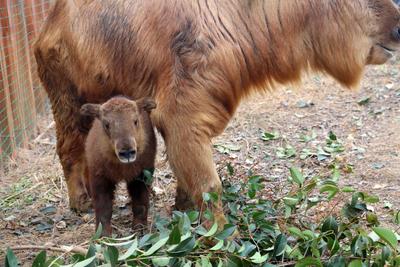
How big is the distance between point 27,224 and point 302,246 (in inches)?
86.3

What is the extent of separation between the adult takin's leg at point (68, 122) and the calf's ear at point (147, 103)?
2.45 ft

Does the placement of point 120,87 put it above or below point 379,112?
above

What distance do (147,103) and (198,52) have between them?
17.2 inches

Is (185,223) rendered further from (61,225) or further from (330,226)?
(61,225)

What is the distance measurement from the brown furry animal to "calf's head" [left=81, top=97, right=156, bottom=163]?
5.0 inches

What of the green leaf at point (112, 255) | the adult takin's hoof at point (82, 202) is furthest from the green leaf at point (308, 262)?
the adult takin's hoof at point (82, 202)

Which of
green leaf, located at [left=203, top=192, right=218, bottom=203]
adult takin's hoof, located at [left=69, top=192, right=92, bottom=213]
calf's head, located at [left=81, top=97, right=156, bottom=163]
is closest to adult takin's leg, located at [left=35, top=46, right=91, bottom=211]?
adult takin's hoof, located at [left=69, top=192, right=92, bottom=213]

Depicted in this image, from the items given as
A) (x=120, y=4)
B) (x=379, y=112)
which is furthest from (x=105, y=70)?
(x=379, y=112)

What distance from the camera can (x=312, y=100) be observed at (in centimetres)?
821

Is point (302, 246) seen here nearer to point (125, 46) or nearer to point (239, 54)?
point (239, 54)

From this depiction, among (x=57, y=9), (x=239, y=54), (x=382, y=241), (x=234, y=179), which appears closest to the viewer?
(x=382, y=241)

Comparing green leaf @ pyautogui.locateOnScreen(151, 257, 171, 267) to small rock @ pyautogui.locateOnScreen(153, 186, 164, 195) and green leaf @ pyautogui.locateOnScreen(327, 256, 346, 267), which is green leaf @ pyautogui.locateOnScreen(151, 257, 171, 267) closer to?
green leaf @ pyautogui.locateOnScreen(327, 256, 346, 267)

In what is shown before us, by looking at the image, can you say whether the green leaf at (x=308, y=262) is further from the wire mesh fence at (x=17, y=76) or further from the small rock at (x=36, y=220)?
the wire mesh fence at (x=17, y=76)

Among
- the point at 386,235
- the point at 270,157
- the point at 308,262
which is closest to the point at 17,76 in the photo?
the point at 270,157
